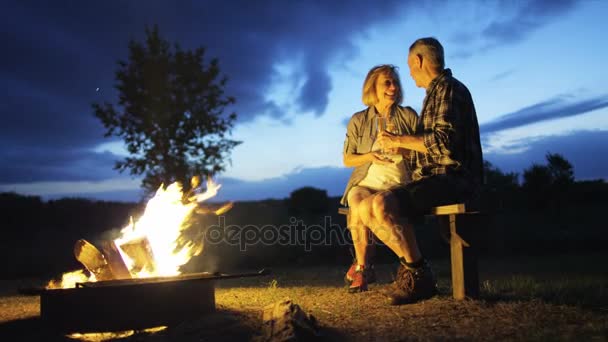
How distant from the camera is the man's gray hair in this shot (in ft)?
13.5

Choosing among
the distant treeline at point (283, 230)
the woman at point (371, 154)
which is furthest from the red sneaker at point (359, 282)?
the distant treeline at point (283, 230)

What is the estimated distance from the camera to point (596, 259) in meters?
8.39

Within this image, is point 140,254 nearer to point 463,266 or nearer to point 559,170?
point 463,266

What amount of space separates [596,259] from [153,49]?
1206 centimetres

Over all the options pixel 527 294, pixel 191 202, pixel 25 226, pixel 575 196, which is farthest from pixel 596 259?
pixel 25 226

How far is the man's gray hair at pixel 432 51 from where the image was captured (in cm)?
412

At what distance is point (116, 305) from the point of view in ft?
12.1

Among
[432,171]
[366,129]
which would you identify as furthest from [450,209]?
[366,129]

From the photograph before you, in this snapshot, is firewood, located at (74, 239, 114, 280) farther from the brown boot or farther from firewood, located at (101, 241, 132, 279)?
the brown boot

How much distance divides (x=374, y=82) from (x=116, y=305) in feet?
9.90

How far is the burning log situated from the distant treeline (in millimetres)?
5777

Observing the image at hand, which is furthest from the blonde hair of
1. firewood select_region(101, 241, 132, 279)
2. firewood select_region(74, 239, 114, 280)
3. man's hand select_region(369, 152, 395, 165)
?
firewood select_region(74, 239, 114, 280)

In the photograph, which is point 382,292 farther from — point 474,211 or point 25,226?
point 25,226

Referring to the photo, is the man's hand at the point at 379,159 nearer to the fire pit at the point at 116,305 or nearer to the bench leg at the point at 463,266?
the bench leg at the point at 463,266
